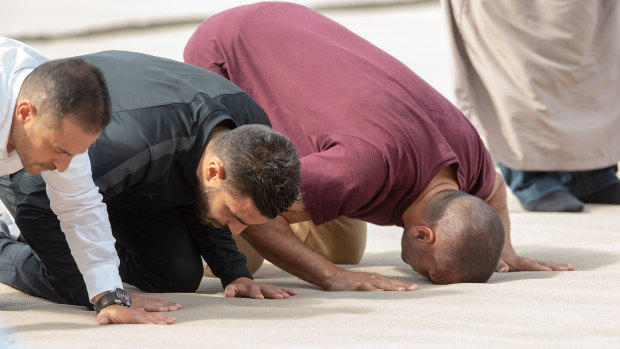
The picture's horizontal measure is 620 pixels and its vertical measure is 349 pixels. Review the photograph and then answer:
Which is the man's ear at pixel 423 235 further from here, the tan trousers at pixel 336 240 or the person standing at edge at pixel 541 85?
the person standing at edge at pixel 541 85

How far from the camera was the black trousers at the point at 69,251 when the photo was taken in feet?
7.25

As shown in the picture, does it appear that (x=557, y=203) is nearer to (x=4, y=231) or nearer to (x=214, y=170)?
(x=214, y=170)

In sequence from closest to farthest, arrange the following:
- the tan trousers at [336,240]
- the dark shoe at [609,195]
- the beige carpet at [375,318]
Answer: the beige carpet at [375,318] → the tan trousers at [336,240] → the dark shoe at [609,195]

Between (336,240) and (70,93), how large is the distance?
149 cm

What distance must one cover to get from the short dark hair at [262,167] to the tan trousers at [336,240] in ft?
2.80

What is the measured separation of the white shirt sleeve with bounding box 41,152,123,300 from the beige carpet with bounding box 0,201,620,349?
10cm

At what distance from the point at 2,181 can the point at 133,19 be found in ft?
19.8

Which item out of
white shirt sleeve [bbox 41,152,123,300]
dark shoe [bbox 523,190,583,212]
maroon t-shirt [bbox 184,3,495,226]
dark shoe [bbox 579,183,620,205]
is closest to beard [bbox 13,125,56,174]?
white shirt sleeve [bbox 41,152,123,300]

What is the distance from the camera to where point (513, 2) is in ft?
12.8

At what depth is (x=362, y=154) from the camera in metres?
2.58

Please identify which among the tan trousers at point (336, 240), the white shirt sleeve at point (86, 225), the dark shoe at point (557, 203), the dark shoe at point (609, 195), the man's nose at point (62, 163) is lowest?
the dark shoe at point (609, 195)

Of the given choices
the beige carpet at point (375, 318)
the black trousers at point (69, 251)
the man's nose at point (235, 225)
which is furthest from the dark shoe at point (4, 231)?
the man's nose at point (235, 225)

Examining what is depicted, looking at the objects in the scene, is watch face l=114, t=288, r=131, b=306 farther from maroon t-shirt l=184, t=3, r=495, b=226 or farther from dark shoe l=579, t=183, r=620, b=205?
dark shoe l=579, t=183, r=620, b=205

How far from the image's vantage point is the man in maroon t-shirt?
8.40 feet
